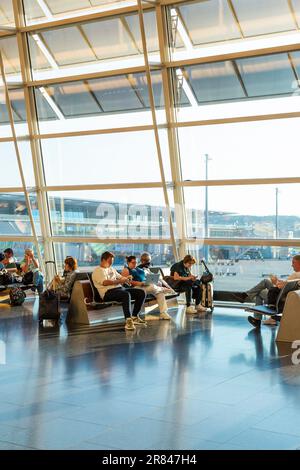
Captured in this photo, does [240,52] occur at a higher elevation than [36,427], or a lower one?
higher

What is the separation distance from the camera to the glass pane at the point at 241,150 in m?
12.9

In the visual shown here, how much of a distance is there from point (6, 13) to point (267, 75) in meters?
6.06

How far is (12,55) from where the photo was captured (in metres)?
15.4

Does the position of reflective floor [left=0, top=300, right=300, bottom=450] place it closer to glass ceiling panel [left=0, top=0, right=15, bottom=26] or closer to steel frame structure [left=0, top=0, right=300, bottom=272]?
steel frame structure [left=0, top=0, right=300, bottom=272]

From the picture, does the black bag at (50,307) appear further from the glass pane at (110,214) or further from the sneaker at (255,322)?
the glass pane at (110,214)

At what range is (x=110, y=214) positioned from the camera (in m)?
15.0

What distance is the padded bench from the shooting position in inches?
431

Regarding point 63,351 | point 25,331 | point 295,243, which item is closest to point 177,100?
point 295,243

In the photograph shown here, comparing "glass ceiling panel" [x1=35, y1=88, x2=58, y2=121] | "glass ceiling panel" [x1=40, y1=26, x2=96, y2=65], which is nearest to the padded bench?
"glass ceiling panel" [x1=35, y1=88, x2=58, y2=121]

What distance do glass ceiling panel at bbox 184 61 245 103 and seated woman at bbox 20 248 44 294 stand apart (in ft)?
15.9

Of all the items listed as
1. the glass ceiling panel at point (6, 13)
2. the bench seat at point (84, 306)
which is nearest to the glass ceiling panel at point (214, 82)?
the glass ceiling panel at point (6, 13)

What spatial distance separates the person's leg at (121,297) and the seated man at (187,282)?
1914 millimetres
